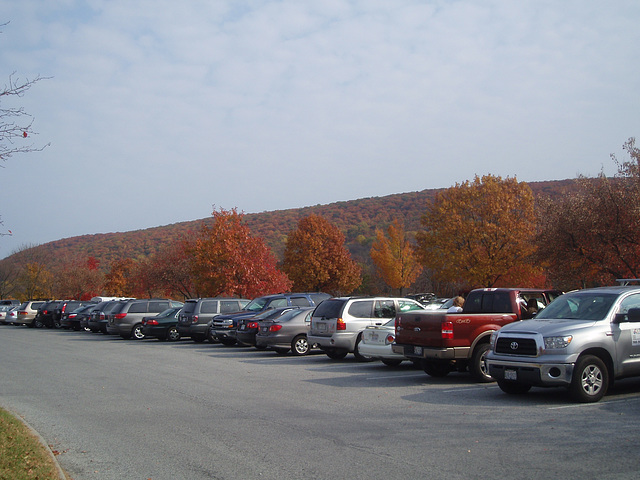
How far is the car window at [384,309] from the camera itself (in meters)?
17.0

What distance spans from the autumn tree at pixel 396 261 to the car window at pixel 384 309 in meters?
43.5

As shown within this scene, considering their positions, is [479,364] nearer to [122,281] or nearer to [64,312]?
[64,312]

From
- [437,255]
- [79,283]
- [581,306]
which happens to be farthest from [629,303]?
[79,283]

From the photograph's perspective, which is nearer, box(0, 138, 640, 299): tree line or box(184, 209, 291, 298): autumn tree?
box(0, 138, 640, 299): tree line

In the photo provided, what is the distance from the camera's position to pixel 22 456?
6.49 metres

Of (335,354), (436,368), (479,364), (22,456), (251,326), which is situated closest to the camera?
(22,456)

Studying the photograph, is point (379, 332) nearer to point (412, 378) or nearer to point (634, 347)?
point (412, 378)

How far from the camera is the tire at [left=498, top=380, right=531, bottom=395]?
1067 centimetres

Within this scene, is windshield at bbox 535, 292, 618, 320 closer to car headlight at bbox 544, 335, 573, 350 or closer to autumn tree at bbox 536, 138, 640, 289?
car headlight at bbox 544, 335, 573, 350

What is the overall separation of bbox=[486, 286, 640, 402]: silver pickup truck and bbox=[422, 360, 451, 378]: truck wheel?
Result: 2302 millimetres

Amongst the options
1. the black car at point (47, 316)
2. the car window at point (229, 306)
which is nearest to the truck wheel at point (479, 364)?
the car window at point (229, 306)

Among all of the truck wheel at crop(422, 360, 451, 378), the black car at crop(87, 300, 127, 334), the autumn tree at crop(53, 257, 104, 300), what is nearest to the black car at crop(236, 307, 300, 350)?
the truck wheel at crop(422, 360, 451, 378)

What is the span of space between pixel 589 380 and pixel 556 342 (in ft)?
2.57

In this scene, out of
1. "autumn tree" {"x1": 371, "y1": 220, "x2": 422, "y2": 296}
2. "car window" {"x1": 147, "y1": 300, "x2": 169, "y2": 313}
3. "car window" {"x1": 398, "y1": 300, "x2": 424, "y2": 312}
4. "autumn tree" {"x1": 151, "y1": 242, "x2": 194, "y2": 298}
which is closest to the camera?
"car window" {"x1": 398, "y1": 300, "x2": 424, "y2": 312}
